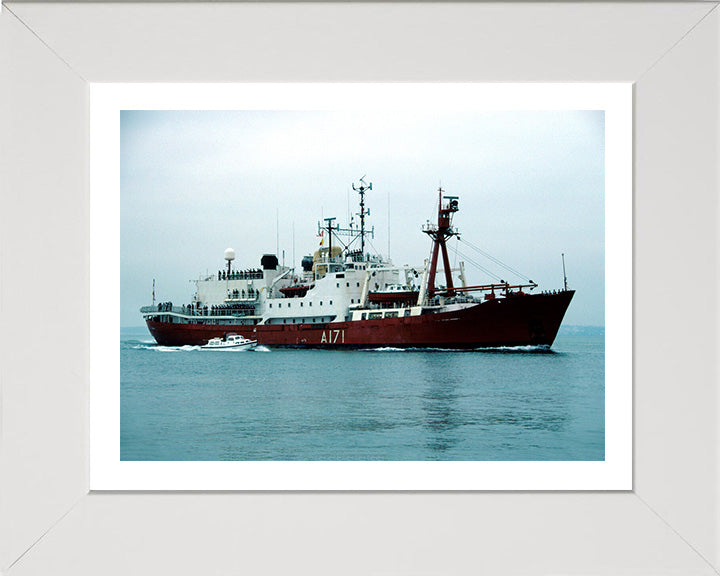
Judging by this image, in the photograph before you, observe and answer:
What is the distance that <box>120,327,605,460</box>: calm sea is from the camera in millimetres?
8039

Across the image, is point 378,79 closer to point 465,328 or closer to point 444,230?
point 465,328

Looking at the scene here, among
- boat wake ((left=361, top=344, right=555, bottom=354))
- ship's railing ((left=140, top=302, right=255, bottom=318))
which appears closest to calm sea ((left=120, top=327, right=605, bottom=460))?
boat wake ((left=361, top=344, right=555, bottom=354))

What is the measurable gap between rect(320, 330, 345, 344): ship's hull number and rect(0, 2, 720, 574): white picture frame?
10611 mm

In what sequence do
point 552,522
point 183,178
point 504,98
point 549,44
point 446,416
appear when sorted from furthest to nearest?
point 183,178 < point 446,416 < point 504,98 < point 552,522 < point 549,44

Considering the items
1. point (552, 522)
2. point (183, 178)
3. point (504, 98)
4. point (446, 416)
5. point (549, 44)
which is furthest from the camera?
point (183, 178)

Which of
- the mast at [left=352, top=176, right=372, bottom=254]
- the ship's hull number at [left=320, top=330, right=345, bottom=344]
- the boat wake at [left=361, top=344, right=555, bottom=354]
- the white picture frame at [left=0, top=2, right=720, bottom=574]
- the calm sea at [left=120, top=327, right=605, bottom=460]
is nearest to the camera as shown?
the white picture frame at [left=0, top=2, right=720, bottom=574]

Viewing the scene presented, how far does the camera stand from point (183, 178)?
52.9 ft

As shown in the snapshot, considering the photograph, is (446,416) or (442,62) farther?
(446,416)

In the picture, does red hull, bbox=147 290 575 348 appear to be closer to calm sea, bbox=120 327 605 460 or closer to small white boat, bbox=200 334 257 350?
calm sea, bbox=120 327 605 460

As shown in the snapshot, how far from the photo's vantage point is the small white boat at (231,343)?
13.9m
